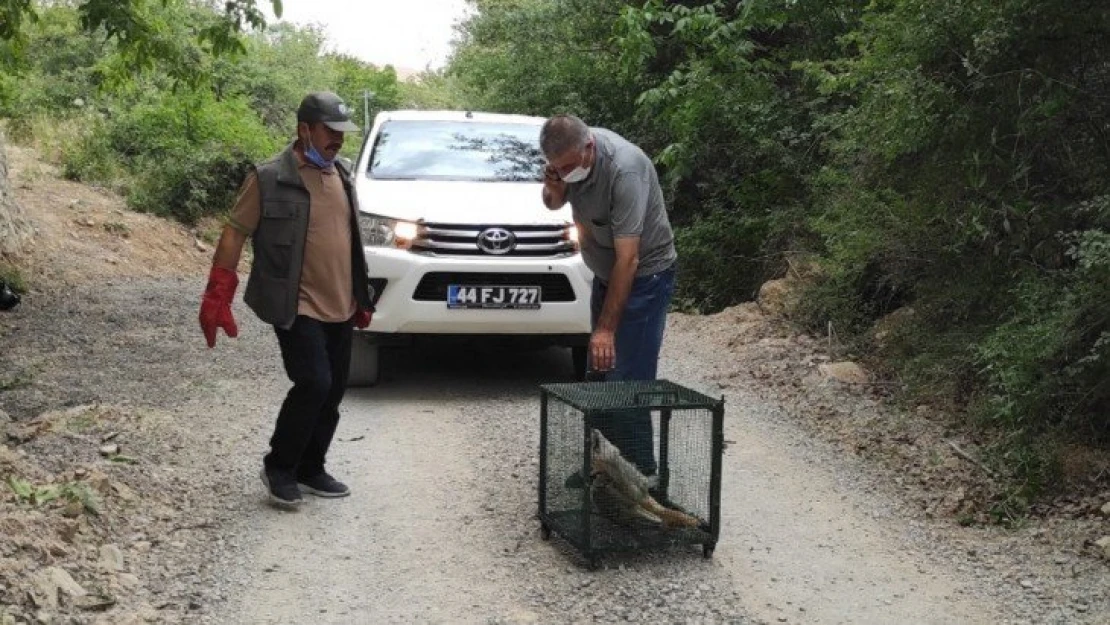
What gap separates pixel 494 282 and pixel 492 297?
0.32 ft

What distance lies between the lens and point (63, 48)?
91.0 ft

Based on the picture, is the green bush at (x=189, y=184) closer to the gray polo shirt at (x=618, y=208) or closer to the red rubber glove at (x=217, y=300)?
A: the red rubber glove at (x=217, y=300)

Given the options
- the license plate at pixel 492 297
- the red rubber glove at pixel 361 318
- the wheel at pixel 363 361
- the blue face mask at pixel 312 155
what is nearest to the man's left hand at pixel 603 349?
the red rubber glove at pixel 361 318

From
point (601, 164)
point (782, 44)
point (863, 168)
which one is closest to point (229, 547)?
point (601, 164)

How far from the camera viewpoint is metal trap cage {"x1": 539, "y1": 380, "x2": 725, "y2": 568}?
5172 mm

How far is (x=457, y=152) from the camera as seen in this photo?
30.6 ft

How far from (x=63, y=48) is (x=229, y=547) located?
2512 cm

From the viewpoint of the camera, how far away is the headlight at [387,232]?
814 centimetres

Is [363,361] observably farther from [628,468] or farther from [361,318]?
[628,468]

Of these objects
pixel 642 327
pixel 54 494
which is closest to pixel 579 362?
pixel 642 327

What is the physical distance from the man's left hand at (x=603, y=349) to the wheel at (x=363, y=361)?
10.4 ft

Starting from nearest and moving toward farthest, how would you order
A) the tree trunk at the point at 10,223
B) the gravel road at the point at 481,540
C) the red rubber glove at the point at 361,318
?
the gravel road at the point at 481,540 → the red rubber glove at the point at 361,318 → the tree trunk at the point at 10,223

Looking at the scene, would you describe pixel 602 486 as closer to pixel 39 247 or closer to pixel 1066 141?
pixel 1066 141

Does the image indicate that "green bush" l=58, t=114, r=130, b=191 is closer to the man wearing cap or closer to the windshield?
the windshield
